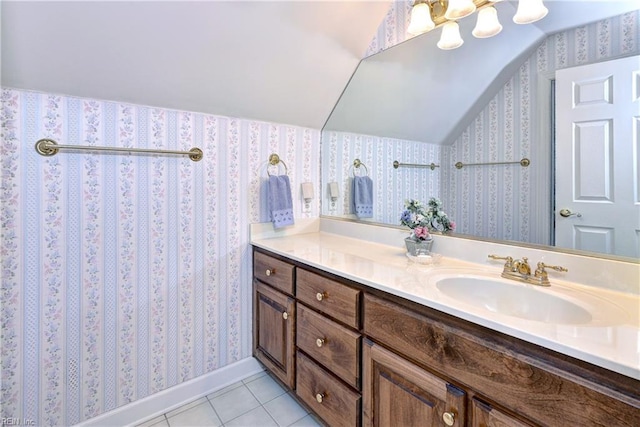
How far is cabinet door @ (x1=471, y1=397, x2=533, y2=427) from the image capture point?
2.33 feet

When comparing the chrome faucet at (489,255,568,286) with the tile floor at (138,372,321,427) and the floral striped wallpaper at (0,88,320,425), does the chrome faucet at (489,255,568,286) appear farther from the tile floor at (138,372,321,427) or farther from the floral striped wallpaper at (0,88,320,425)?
the floral striped wallpaper at (0,88,320,425)

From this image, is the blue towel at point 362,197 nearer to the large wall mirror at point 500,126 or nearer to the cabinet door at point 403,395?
the large wall mirror at point 500,126

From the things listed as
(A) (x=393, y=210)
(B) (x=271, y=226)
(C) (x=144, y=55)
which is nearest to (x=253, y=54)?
(C) (x=144, y=55)

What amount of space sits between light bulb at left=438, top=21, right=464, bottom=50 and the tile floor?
1.88m

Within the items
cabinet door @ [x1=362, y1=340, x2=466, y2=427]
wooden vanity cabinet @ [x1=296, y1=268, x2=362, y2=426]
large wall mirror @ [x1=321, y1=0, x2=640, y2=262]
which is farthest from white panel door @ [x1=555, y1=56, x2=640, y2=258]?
wooden vanity cabinet @ [x1=296, y1=268, x2=362, y2=426]

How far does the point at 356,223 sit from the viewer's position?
6.07 ft

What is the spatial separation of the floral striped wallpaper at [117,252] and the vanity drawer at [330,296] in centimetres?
58

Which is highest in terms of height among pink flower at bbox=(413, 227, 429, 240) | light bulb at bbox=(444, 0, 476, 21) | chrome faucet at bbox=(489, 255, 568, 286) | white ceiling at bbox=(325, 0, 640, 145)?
light bulb at bbox=(444, 0, 476, 21)

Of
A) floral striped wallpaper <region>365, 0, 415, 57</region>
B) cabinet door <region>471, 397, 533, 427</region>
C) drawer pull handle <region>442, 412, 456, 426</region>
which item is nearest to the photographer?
cabinet door <region>471, 397, 533, 427</region>

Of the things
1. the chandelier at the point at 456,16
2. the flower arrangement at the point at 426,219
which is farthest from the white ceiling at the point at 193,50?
the flower arrangement at the point at 426,219

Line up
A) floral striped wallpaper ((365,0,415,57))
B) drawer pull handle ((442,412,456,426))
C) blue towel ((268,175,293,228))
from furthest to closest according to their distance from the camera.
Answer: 1. blue towel ((268,175,293,228))
2. floral striped wallpaper ((365,0,415,57))
3. drawer pull handle ((442,412,456,426))

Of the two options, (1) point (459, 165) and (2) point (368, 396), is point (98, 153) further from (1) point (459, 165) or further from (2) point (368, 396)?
(1) point (459, 165)

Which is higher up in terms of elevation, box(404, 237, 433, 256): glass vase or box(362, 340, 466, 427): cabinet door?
box(404, 237, 433, 256): glass vase

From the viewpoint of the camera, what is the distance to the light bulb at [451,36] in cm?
135
